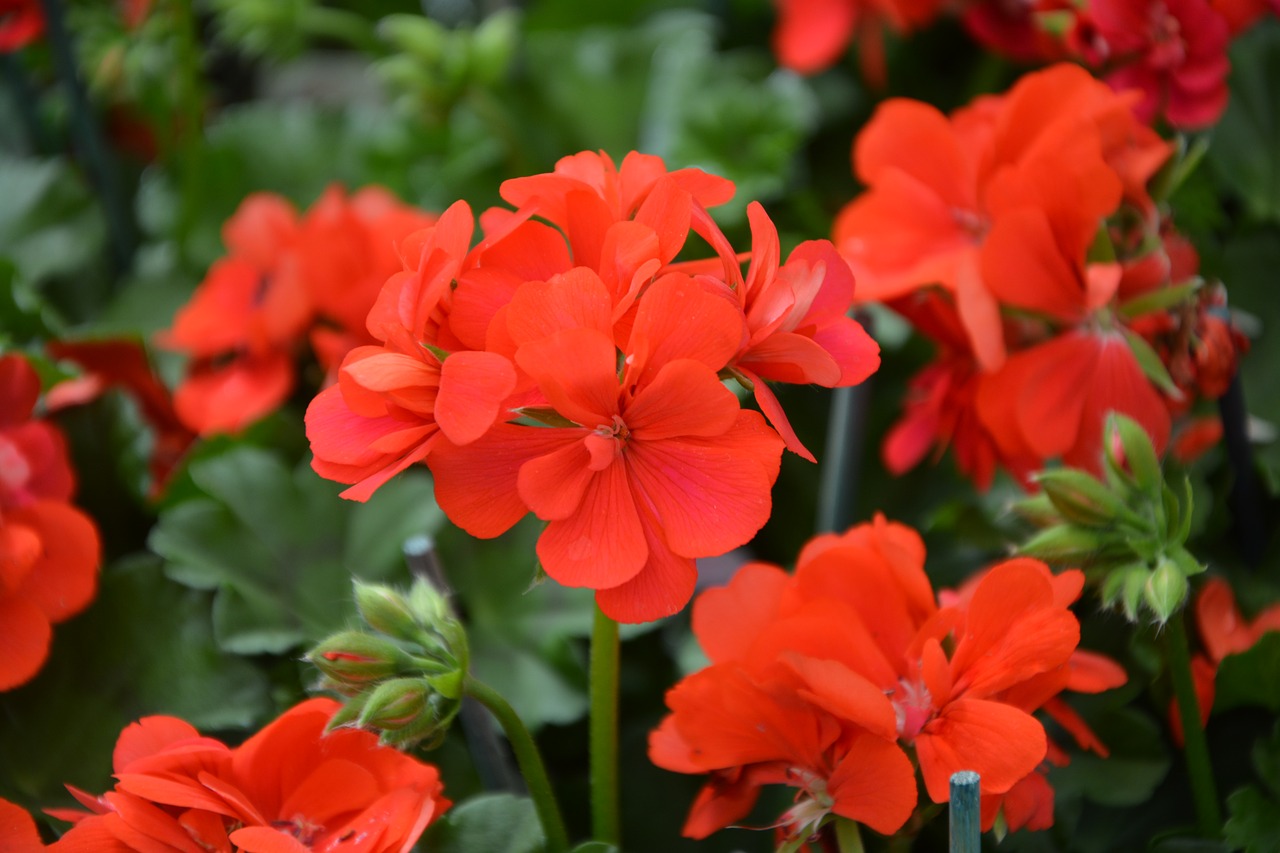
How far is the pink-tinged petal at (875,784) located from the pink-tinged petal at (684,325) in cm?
15

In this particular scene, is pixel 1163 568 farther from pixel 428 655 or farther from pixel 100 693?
pixel 100 693

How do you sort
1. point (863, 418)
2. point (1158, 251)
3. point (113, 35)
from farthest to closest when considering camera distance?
point (113, 35) < point (863, 418) < point (1158, 251)

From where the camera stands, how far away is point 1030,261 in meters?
0.53

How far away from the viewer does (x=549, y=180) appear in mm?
411

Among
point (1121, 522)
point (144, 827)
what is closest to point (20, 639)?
point (144, 827)

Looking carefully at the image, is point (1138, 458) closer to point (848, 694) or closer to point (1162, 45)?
point (848, 694)

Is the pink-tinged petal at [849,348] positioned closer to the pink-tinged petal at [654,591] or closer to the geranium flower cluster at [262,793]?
the pink-tinged petal at [654,591]

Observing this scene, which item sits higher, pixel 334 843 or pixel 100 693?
pixel 334 843

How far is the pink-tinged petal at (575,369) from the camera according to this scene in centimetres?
35

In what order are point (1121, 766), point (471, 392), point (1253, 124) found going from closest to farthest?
point (471, 392) → point (1121, 766) → point (1253, 124)

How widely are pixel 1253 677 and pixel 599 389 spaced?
37 centimetres

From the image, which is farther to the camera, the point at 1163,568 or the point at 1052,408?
the point at 1052,408

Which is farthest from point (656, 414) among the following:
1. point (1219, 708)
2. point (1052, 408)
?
point (1219, 708)

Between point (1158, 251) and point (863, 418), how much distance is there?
18 cm
